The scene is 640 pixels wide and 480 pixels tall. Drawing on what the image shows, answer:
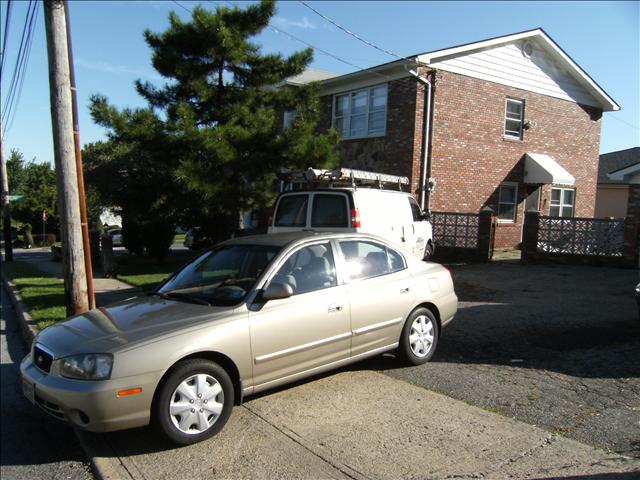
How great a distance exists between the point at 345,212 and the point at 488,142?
32.7ft

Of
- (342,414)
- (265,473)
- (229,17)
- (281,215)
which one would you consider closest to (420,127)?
(229,17)

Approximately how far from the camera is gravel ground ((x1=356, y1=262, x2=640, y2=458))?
4.14m

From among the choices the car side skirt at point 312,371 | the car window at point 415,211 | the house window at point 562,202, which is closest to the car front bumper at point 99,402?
the car side skirt at point 312,371

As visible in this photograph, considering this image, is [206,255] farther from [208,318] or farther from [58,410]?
[58,410]

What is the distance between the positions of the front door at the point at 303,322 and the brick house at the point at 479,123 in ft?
37.3

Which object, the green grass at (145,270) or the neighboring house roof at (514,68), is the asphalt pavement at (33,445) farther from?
the neighboring house roof at (514,68)

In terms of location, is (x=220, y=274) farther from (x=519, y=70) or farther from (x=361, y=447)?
(x=519, y=70)

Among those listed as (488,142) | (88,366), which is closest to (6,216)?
(488,142)

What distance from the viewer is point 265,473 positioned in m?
3.39

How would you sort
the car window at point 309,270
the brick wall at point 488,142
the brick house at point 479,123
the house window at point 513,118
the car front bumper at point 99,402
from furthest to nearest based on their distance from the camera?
the house window at point 513,118
the brick wall at point 488,142
the brick house at point 479,123
the car window at point 309,270
the car front bumper at point 99,402

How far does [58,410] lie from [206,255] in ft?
6.89

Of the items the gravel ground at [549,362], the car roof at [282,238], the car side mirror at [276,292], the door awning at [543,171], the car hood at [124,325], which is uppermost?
the door awning at [543,171]

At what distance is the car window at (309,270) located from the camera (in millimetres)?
4621

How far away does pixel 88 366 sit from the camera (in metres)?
3.60
